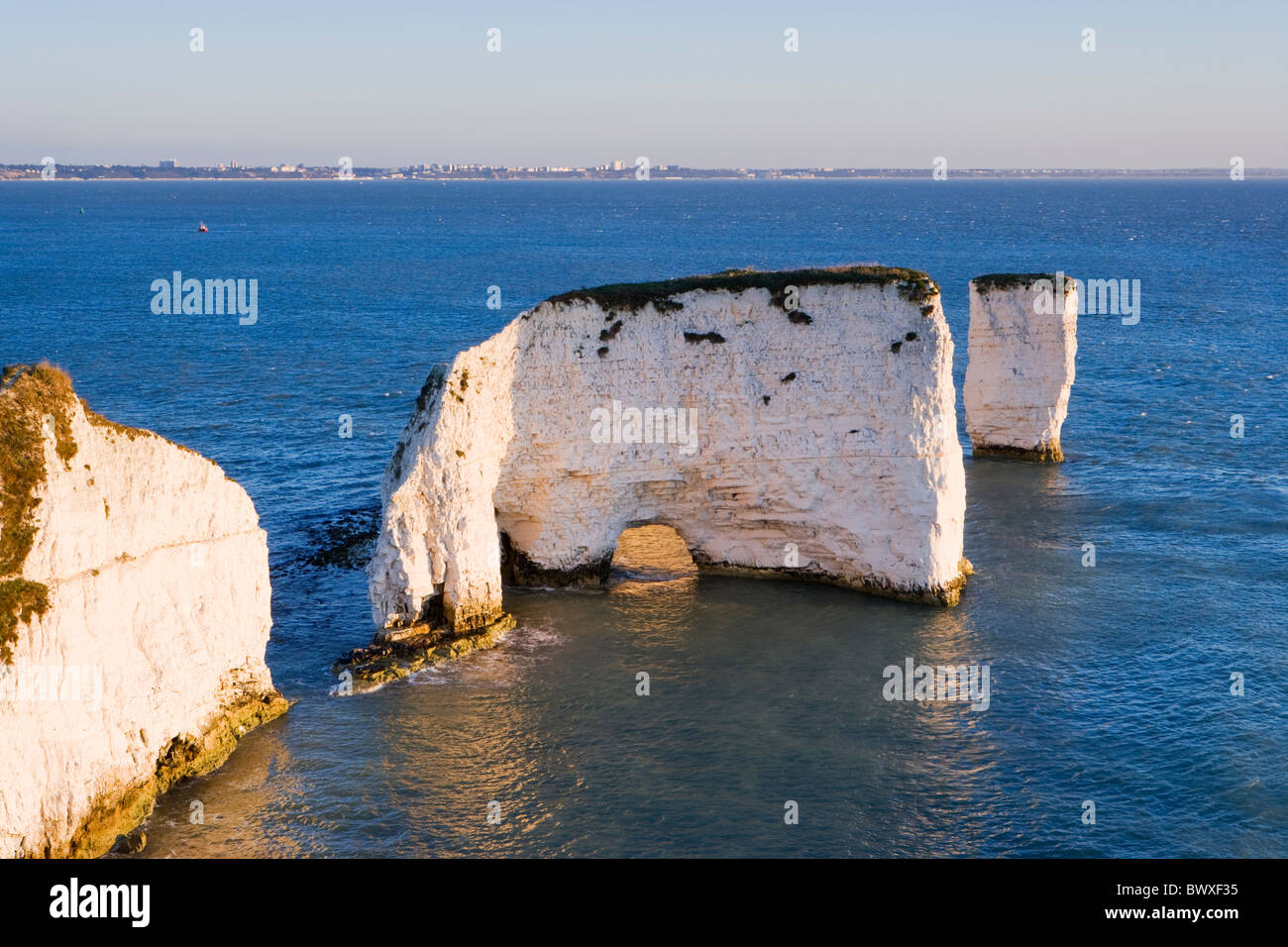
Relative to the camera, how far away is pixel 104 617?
23.5 metres

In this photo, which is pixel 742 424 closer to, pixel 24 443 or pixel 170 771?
pixel 170 771

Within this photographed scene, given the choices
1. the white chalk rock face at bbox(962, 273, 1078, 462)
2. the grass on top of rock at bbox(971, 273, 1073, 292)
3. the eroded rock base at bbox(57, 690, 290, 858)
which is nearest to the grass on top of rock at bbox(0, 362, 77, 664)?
the eroded rock base at bbox(57, 690, 290, 858)

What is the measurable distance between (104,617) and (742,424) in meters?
20.4

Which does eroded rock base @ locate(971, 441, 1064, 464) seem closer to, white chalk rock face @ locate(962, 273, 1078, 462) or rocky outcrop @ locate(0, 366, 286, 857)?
white chalk rock face @ locate(962, 273, 1078, 462)

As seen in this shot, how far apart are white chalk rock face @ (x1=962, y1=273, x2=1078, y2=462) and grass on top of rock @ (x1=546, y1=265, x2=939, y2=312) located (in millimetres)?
14905

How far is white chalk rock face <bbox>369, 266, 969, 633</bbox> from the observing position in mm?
35438

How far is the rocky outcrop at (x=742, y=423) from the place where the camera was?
116 feet

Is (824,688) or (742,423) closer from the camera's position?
(824,688)

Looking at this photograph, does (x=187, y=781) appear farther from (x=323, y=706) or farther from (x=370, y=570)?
(x=370, y=570)

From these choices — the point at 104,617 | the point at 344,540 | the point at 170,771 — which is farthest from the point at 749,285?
the point at 170,771

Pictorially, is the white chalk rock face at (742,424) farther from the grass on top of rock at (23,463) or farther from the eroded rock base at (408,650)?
the grass on top of rock at (23,463)

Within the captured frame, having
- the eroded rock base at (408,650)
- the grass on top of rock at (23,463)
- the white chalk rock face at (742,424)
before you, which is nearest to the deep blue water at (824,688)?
the eroded rock base at (408,650)
